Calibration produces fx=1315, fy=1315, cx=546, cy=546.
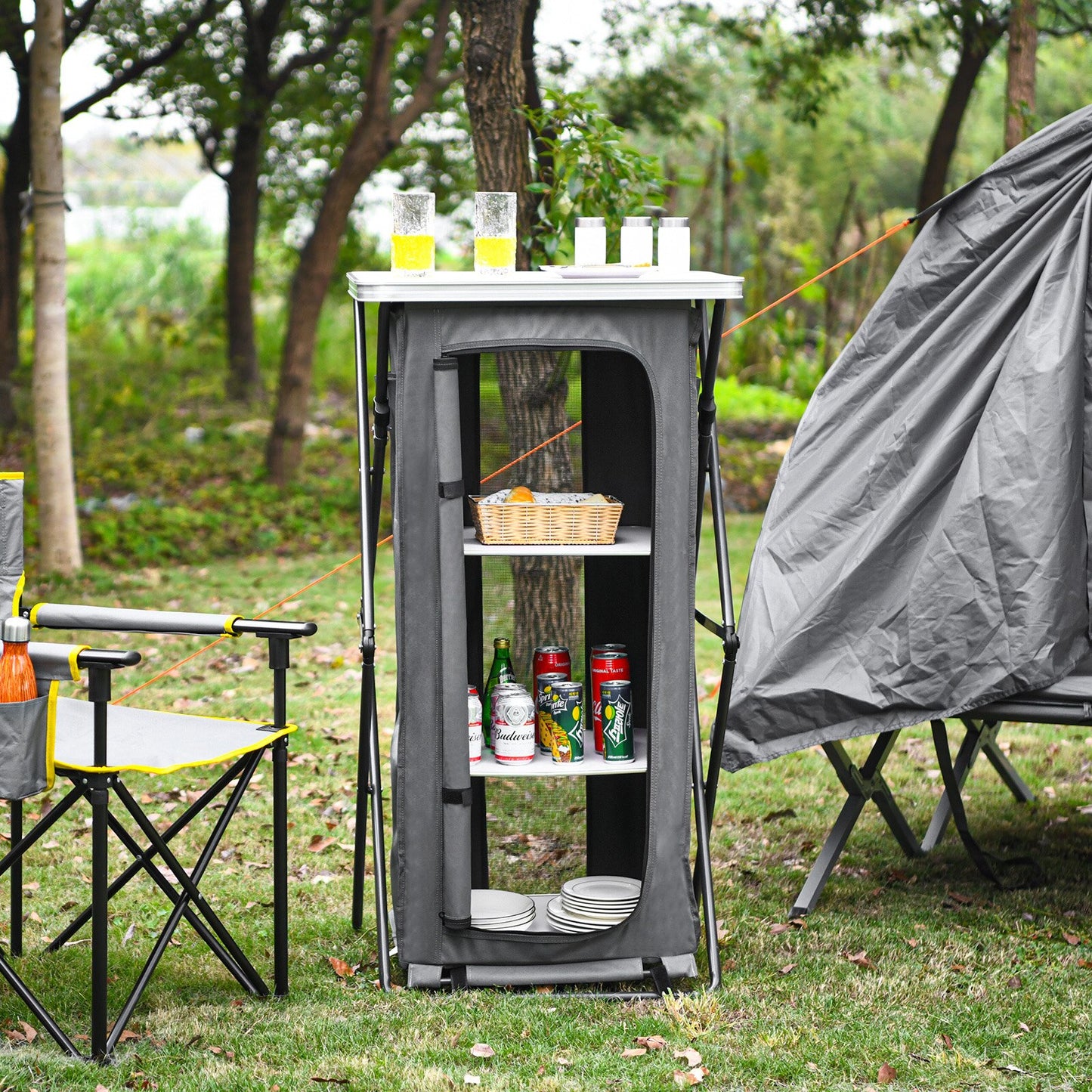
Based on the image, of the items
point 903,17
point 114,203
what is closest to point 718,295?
point 903,17

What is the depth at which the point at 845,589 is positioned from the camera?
3525 mm

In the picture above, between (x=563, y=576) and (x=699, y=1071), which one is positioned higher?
(x=563, y=576)

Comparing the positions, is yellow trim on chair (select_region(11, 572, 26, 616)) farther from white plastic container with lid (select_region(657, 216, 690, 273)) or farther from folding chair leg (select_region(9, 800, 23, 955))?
white plastic container with lid (select_region(657, 216, 690, 273))

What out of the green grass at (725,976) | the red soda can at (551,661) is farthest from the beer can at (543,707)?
the green grass at (725,976)

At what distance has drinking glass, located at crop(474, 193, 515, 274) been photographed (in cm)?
305

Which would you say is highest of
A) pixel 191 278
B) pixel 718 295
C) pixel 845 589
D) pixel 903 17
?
pixel 903 17

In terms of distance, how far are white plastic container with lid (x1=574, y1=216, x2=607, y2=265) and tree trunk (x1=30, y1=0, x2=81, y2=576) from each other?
536 cm

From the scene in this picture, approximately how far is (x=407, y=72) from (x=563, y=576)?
9.25 metres

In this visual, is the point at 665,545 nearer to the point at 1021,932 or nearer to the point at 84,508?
the point at 1021,932

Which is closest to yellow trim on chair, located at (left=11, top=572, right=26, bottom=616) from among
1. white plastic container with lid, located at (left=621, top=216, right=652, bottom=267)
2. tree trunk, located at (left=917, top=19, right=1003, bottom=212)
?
white plastic container with lid, located at (left=621, top=216, right=652, bottom=267)

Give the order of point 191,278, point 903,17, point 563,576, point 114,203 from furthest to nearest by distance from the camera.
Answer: point 114,203 → point 191,278 → point 903,17 → point 563,576

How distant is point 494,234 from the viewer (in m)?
3.06

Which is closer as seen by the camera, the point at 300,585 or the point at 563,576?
the point at 563,576

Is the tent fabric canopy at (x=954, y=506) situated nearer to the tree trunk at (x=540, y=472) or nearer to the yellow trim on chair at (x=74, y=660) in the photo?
the tree trunk at (x=540, y=472)
